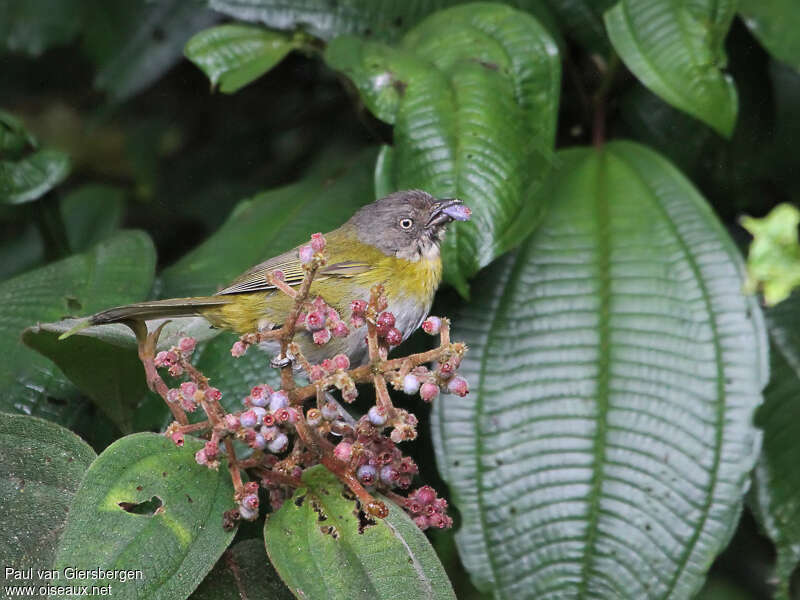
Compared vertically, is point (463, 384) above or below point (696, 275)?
above

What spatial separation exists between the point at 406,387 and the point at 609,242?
1.24 metres

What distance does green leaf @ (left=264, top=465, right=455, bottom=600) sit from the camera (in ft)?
4.91

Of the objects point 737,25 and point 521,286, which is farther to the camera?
point 737,25

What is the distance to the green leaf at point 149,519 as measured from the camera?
1.44 m

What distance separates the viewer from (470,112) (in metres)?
2.38

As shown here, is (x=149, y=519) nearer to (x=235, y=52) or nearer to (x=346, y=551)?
(x=346, y=551)

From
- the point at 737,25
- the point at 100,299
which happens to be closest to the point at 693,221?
the point at 737,25

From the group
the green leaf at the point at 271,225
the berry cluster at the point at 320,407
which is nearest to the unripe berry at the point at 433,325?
the berry cluster at the point at 320,407

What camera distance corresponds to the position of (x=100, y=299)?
2.36m

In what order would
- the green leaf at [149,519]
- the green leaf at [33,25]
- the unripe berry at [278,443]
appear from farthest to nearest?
the green leaf at [33,25]
the unripe berry at [278,443]
the green leaf at [149,519]

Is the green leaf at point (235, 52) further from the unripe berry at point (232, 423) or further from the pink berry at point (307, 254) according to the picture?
the unripe berry at point (232, 423)

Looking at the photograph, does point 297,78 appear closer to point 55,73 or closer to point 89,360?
point 55,73

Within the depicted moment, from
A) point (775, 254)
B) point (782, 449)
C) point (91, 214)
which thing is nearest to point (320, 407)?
point (775, 254)

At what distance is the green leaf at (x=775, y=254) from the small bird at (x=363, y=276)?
1.34m
